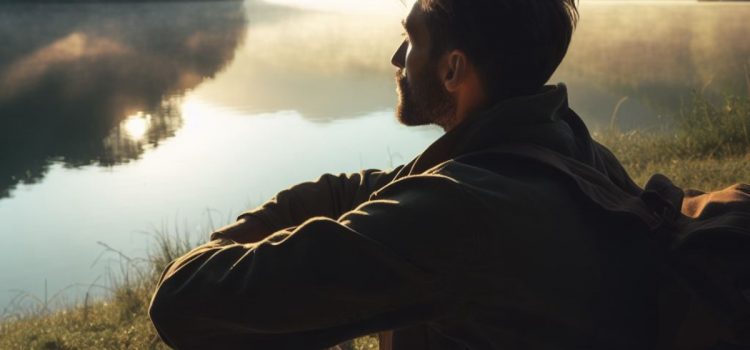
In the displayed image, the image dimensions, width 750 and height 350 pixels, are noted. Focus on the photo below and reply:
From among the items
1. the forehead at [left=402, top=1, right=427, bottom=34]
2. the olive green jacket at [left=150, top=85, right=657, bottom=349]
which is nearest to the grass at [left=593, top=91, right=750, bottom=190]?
the forehead at [left=402, top=1, right=427, bottom=34]

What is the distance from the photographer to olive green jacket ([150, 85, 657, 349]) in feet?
4.32

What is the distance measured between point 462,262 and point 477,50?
50 centimetres

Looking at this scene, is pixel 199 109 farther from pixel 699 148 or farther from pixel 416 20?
pixel 416 20

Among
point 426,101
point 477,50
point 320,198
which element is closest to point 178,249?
point 320,198

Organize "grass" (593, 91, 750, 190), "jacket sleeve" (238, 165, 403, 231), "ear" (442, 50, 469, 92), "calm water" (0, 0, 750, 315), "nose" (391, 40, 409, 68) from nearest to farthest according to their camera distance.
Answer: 1. "ear" (442, 50, 469, 92)
2. "nose" (391, 40, 409, 68)
3. "jacket sleeve" (238, 165, 403, 231)
4. "grass" (593, 91, 750, 190)
5. "calm water" (0, 0, 750, 315)

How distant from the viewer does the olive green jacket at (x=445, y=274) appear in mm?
1317

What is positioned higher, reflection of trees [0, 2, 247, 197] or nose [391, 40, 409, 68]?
nose [391, 40, 409, 68]

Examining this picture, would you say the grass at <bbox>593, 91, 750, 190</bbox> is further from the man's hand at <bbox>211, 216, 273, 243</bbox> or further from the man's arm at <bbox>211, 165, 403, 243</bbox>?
the man's hand at <bbox>211, 216, 273, 243</bbox>

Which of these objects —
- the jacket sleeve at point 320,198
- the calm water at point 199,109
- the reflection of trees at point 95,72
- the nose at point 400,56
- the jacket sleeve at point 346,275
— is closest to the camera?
the jacket sleeve at point 346,275

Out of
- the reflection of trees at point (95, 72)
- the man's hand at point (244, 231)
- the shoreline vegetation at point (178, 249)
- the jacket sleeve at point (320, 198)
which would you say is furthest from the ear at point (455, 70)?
the reflection of trees at point (95, 72)

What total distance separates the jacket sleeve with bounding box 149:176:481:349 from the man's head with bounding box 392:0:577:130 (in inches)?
14.7

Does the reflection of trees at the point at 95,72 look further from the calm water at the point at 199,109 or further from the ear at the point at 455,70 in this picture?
the ear at the point at 455,70

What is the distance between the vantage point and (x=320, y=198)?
6.70 feet

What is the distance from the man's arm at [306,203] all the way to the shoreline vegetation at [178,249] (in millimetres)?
1458
